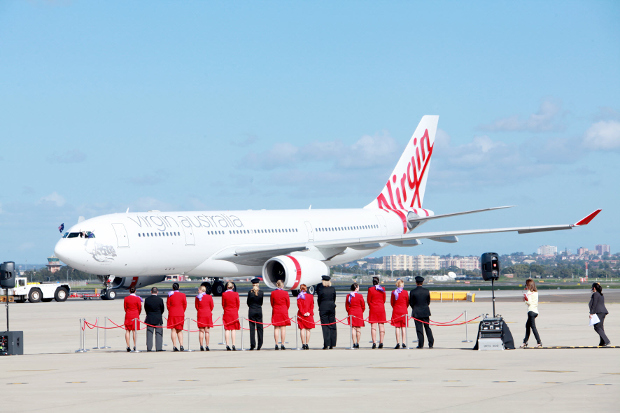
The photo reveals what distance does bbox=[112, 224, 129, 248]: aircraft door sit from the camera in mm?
39844

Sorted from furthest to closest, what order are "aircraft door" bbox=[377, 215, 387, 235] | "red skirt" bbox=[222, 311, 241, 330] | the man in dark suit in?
"aircraft door" bbox=[377, 215, 387, 235] → "red skirt" bbox=[222, 311, 241, 330] → the man in dark suit

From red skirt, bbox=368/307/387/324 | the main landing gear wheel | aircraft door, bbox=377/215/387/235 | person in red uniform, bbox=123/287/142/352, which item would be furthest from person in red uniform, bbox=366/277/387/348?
aircraft door, bbox=377/215/387/235

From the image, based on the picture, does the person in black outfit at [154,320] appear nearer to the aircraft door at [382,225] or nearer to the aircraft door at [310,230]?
the aircraft door at [310,230]

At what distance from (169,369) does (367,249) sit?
3385cm

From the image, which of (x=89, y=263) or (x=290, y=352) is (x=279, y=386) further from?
(x=89, y=263)

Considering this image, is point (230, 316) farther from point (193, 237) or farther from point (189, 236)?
point (193, 237)

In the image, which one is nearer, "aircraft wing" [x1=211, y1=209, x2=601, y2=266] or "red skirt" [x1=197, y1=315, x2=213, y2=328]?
"red skirt" [x1=197, y1=315, x2=213, y2=328]

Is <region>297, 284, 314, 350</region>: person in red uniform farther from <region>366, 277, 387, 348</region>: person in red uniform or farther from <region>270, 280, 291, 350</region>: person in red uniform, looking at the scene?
<region>366, 277, 387, 348</region>: person in red uniform

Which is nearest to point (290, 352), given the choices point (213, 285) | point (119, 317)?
point (119, 317)

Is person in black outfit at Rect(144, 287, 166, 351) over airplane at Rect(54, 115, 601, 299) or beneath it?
beneath

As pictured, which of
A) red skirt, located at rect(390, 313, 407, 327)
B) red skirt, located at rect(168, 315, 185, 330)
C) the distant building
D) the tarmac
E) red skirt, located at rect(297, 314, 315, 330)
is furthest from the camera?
the distant building

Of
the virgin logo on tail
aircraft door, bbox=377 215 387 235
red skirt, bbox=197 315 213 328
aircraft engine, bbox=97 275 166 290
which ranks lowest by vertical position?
red skirt, bbox=197 315 213 328

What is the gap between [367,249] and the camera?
50250 millimetres

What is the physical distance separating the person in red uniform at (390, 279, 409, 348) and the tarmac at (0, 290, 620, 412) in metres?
0.42
